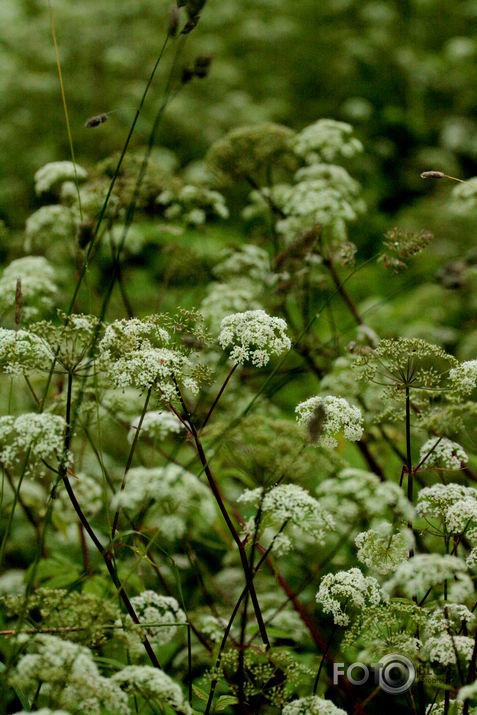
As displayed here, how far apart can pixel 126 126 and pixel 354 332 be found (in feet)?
17.9

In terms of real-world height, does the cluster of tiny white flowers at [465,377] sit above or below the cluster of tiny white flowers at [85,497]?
below

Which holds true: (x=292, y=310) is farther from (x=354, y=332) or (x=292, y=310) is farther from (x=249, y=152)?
(x=249, y=152)

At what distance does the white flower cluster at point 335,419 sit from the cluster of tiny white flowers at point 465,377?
12.7 inches

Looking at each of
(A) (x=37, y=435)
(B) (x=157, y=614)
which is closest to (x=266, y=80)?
(B) (x=157, y=614)

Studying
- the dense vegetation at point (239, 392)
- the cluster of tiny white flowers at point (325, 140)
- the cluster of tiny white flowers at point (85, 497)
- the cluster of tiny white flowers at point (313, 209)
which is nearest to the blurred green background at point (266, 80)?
the dense vegetation at point (239, 392)

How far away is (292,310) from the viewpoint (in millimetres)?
6582

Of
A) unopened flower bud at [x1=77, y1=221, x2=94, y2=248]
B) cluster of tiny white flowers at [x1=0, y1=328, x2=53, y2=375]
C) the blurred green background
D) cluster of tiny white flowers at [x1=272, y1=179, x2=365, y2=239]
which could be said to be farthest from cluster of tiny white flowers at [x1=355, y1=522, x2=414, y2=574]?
the blurred green background

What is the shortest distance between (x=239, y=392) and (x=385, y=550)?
1.61 meters

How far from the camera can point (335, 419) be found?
2.17 m

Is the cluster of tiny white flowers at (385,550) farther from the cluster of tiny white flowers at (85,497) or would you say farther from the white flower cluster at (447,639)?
the cluster of tiny white flowers at (85,497)

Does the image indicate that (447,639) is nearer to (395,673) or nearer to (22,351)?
(395,673)

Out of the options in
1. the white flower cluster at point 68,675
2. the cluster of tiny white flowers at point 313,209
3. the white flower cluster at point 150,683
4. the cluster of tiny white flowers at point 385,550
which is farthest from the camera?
the cluster of tiny white flowers at point 313,209

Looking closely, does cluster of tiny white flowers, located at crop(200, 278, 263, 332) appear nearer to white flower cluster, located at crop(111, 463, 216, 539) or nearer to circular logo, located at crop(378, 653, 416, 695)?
white flower cluster, located at crop(111, 463, 216, 539)

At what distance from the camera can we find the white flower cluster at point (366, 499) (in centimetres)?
199
